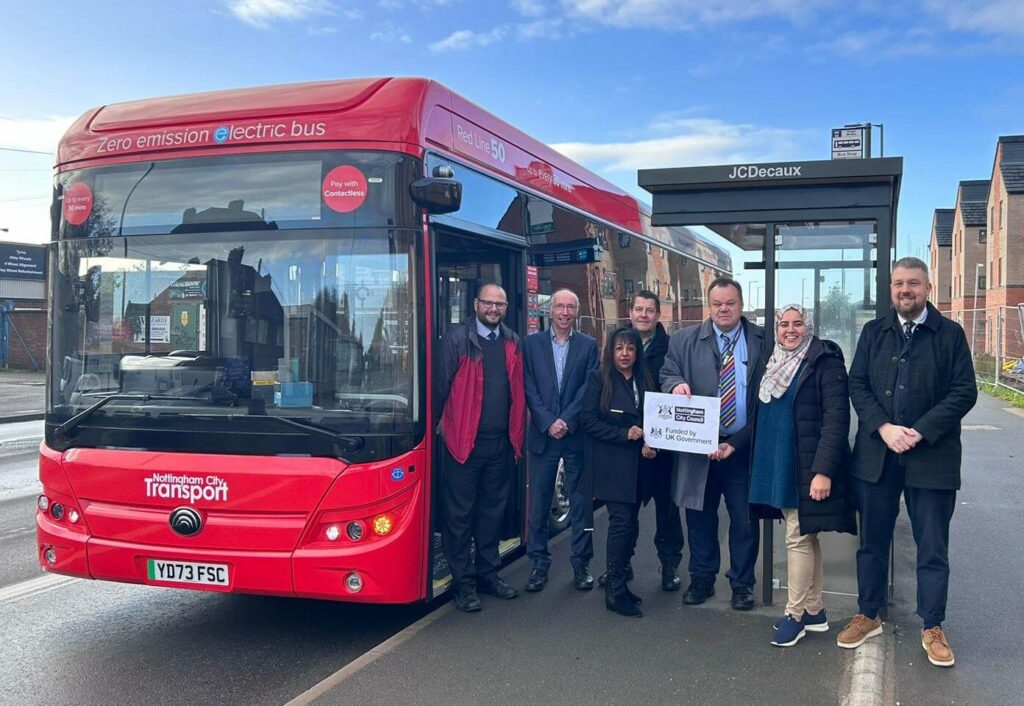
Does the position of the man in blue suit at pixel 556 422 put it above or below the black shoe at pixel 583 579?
above

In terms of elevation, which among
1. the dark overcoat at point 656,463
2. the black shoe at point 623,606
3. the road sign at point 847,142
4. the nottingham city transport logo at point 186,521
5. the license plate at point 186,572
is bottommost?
the black shoe at point 623,606

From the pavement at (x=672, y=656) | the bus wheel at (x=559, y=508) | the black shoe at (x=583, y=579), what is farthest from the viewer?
the bus wheel at (x=559, y=508)

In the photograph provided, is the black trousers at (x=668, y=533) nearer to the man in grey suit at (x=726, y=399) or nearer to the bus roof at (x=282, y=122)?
the man in grey suit at (x=726, y=399)

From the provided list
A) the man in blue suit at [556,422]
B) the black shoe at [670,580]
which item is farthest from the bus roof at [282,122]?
the black shoe at [670,580]

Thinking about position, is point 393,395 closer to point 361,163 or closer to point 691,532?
point 361,163

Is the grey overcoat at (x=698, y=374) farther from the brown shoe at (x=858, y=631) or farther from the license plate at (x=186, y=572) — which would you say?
the license plate at (x=186, y=572)

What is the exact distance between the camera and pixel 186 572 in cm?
476

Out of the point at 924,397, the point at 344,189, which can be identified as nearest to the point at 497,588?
the point at 344,189

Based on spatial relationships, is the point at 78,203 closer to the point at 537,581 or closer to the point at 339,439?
the point at 339,439

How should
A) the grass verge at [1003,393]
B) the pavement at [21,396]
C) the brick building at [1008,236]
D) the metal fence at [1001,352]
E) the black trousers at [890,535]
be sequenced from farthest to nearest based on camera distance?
1. the brick building at [1008,236]
2. the metal fence at [1001,352]
3. the grass verge at [1003,393]
4. the pavement at [21,396]
5. the black trousers at [890,535]

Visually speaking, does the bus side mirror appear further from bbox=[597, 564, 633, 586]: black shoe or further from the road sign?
the road sign

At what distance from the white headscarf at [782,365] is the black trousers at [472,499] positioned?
1597mm

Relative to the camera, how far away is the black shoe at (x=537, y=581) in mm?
5875

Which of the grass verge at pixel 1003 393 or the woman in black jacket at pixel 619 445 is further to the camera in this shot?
the grass verge at pixel 1003 393
